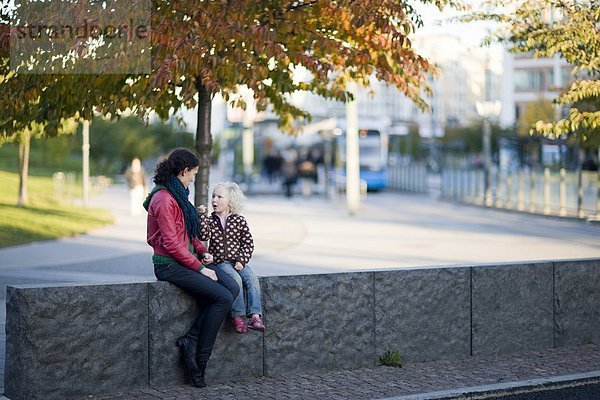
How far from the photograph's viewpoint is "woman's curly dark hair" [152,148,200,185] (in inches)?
293

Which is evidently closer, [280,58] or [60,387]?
[60,387]

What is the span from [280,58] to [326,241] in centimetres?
1254

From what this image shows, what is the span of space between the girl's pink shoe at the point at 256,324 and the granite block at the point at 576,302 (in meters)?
3.05

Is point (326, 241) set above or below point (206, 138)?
below

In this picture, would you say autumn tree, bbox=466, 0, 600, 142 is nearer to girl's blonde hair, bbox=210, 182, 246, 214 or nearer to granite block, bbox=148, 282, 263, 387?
girl's blonde hair, bbox=210, 182, 246, 214

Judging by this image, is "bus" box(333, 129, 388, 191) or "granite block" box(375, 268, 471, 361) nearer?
"granite block" box(375, 268, 471, 361)

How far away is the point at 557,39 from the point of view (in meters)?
10.7

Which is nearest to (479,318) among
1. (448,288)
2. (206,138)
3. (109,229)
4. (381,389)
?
(448,288)

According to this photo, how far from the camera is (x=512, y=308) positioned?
920 cm

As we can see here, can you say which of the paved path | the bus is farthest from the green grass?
the bus

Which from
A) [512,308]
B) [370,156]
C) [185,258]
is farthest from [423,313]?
[370,156]

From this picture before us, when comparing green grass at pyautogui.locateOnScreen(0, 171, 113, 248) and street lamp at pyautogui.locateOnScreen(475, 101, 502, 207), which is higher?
street lamp at pyautogui.locateOnScreen(475, 101, 502, 207)

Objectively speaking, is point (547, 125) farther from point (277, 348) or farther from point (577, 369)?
point (277, 348)

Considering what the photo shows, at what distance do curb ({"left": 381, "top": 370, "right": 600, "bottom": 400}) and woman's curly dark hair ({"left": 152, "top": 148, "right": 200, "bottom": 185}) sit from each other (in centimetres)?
210
